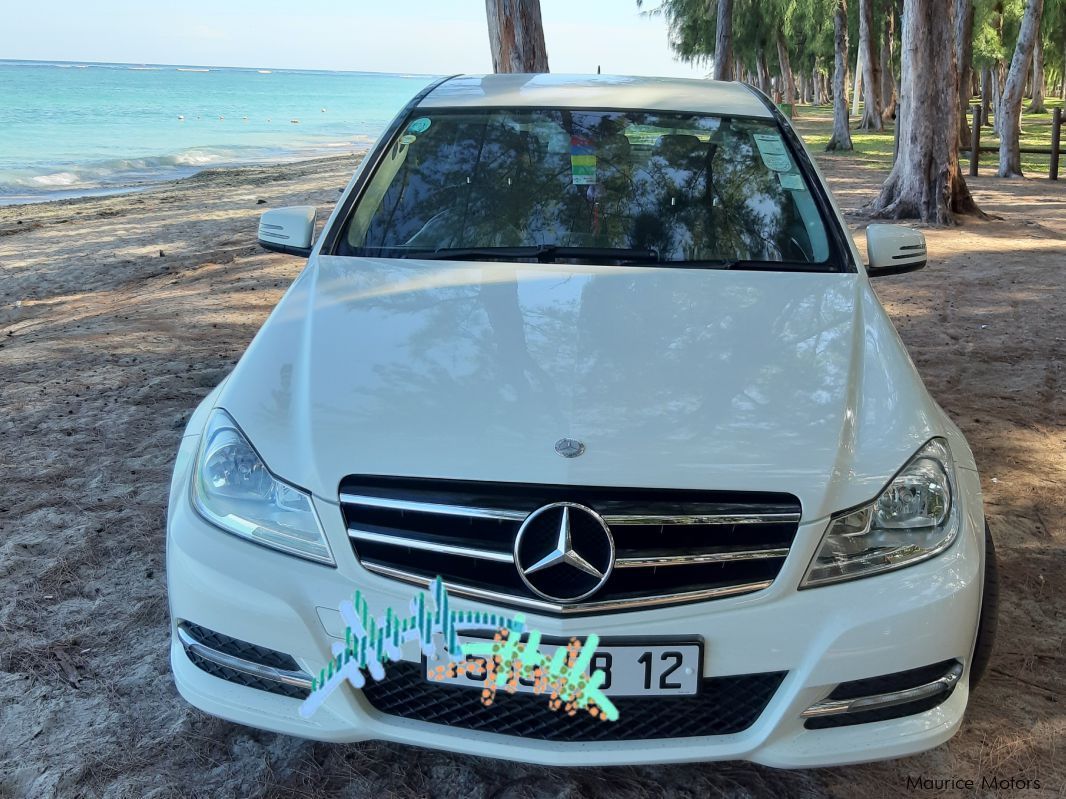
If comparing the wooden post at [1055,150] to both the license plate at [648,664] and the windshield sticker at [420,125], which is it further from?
the license plate at [648,664]

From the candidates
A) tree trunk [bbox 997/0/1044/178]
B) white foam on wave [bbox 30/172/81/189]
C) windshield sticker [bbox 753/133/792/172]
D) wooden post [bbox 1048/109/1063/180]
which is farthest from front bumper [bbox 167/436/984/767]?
white foam on wave [bbox 30/172/81/189]

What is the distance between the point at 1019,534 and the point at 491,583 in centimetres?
264

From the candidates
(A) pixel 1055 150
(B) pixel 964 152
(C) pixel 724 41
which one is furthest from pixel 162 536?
(C) pixel 724 41

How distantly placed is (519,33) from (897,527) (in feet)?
32.8

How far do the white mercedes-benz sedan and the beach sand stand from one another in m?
0.41

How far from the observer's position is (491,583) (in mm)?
2023

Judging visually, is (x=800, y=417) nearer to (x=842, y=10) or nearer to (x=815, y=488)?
(x=815, y=488)

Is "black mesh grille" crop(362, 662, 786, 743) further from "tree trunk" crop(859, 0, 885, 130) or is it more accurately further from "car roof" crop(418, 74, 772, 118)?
"tree trunk" crop(859, 0, 885, 130)

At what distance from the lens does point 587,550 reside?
1.99m

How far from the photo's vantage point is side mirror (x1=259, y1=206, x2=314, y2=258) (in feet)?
11.5

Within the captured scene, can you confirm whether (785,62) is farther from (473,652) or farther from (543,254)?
(473,652)

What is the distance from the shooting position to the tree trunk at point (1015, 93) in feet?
53.4

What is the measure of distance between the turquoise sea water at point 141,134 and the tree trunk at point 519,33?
6.10ft

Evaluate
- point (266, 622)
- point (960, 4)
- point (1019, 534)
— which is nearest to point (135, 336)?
point (266, 622)
